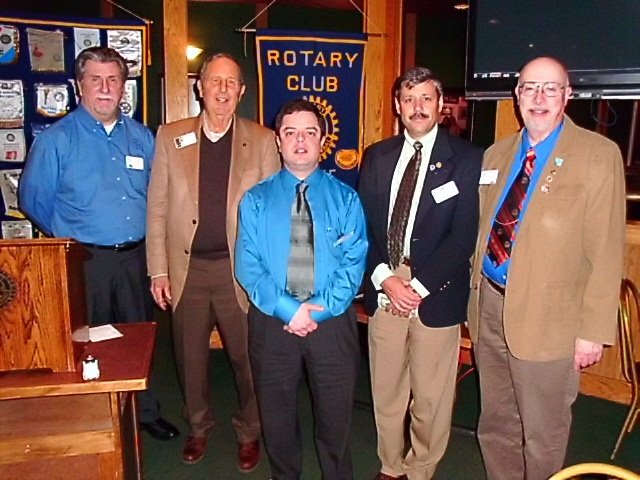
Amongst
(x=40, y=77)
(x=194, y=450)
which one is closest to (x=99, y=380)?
(x=194, y=450)

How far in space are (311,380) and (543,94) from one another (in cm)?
134

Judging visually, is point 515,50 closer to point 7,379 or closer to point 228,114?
point 228,114

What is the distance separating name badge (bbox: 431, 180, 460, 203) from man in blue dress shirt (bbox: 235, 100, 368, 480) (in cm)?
29

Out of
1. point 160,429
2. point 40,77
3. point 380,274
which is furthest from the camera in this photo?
point 40,77

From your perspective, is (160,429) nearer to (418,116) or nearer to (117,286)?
(117,286)

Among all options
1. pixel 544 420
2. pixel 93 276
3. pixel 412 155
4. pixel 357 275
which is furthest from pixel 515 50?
pixel 93 276

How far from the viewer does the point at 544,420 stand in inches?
88.7

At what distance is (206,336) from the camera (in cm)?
285

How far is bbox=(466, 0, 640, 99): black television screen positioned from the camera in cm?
312

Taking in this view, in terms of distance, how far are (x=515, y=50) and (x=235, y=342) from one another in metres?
2.17

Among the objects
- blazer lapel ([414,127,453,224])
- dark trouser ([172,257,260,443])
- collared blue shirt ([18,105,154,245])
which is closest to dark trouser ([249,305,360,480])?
dark trouser ([172,257,260,443])

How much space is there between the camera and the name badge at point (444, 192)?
236cm

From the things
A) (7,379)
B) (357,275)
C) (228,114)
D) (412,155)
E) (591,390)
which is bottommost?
(591,390)

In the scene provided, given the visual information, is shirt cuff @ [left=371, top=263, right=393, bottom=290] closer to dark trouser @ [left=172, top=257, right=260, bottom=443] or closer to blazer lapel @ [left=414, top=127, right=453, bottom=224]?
blazer lapel @ [left=414, top=127, right=453, bottom=224]
